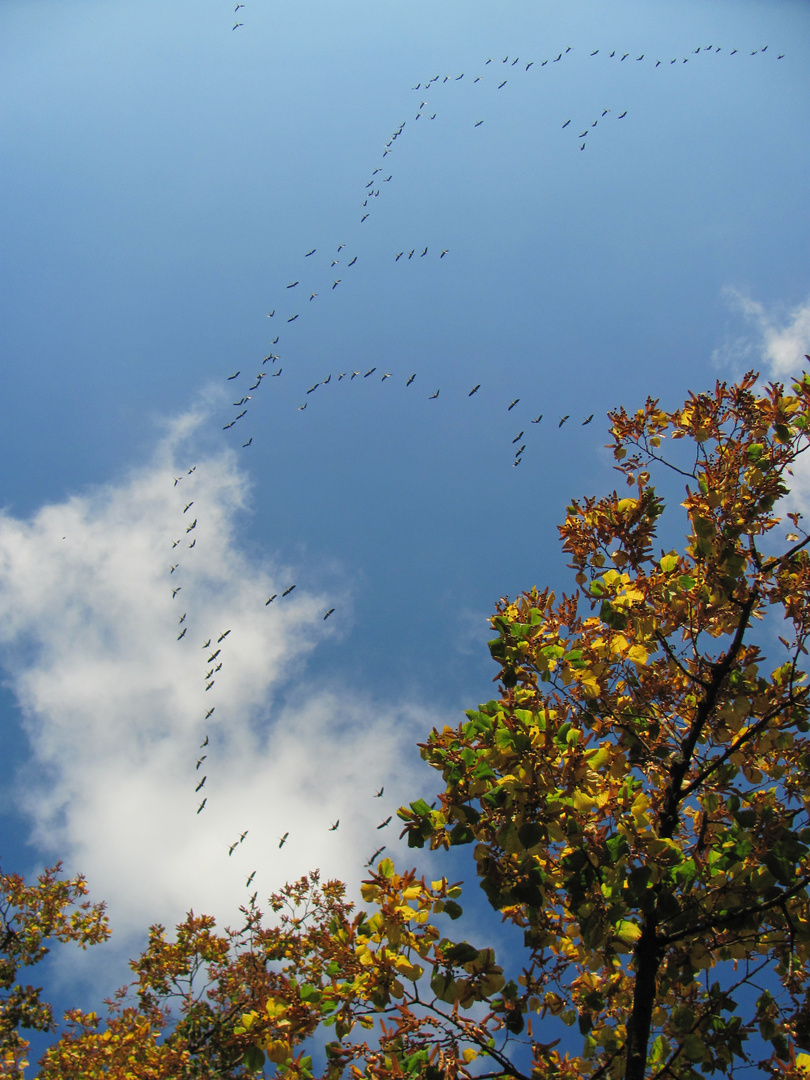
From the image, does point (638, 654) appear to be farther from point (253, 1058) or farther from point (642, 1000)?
point (253, 1058)

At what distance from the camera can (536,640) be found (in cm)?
348

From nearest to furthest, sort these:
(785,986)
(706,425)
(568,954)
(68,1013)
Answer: (785,986), (568,954), (706,425), (68,1013)

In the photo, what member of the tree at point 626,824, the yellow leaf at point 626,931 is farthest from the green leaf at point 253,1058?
the yellow leaf at point 626,931

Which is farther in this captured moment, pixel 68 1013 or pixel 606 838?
pixel 68 1013

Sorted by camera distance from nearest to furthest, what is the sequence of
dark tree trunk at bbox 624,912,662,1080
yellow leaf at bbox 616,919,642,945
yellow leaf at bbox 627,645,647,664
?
1. yellow leaf at bbox 616,919,642,945
2. dark tree trunk at bbox 624,912,662,1080
3. yellow leaf at bbox 627,645,647,664

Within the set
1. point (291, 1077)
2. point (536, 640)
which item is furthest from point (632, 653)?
point (291, 1077)

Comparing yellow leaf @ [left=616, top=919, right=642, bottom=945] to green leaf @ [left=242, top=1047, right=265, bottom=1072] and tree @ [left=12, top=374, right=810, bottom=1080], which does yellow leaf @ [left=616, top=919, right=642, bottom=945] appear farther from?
green leaf @ [left=242, top=1047, right=265, bottom=1072]

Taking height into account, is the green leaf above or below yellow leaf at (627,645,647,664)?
below

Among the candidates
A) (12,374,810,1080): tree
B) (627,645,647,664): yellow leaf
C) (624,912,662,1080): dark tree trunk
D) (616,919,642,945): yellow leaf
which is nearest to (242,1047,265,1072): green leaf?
(12,374,810,1080): tree

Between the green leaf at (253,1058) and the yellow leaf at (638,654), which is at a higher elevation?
the yellow leaf at (638,654)

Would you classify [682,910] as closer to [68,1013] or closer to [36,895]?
[68,1013]

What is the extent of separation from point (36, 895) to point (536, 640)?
43.0 ft

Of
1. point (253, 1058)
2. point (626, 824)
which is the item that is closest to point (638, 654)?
point (626, 824)

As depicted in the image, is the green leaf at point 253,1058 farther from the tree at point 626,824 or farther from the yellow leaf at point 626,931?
the yellow leaf at point 626,931
